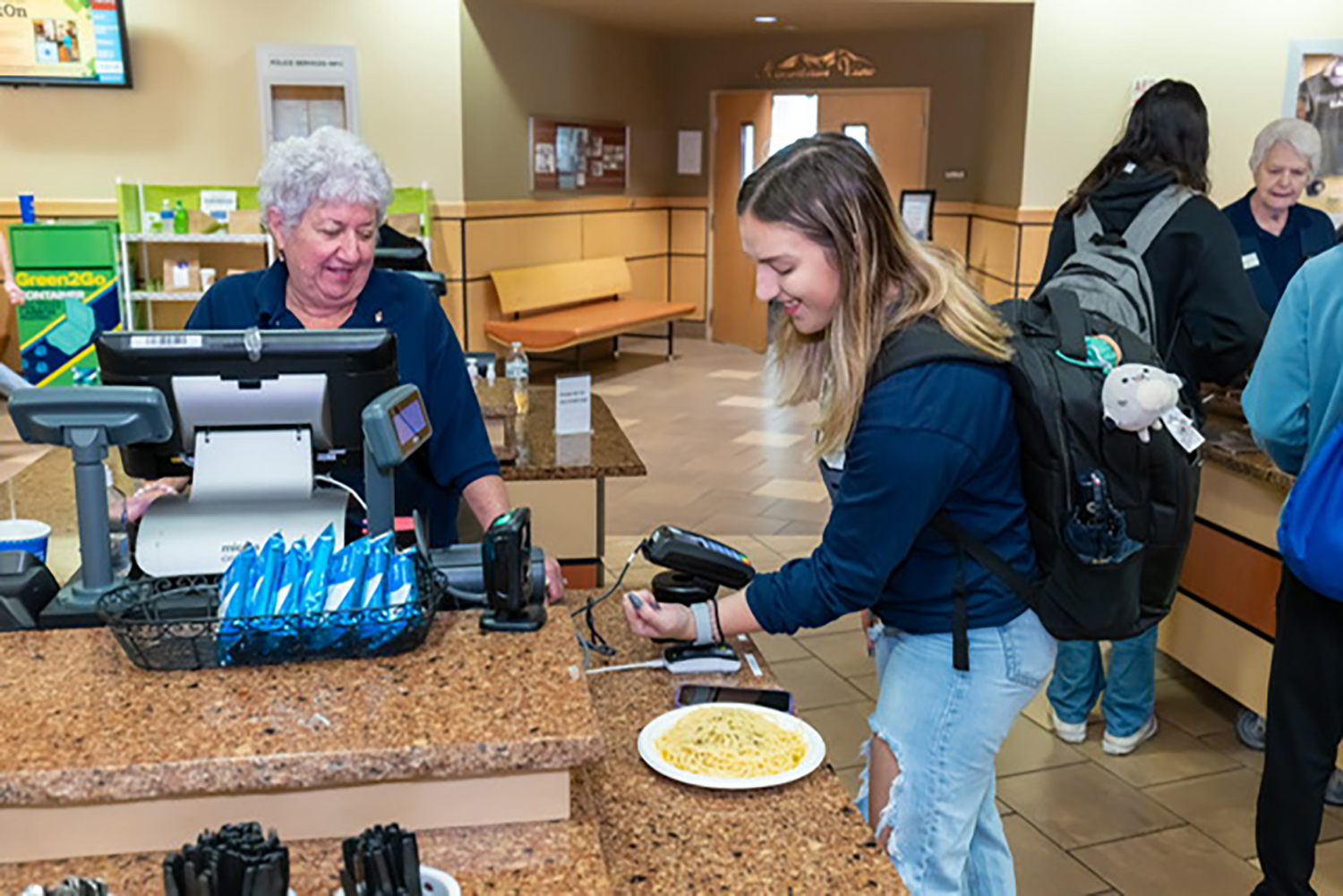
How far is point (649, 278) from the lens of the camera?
11258 millimetres

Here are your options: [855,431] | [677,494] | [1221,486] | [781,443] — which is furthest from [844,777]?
[781,443]

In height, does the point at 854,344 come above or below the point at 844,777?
above

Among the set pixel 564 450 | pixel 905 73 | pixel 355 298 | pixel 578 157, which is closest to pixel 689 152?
pixel 578 157

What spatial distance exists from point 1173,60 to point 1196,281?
6039mm

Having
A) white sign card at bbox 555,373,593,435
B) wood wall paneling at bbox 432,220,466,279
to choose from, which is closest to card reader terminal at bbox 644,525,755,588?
white sign card at bbox 555,373,593,435

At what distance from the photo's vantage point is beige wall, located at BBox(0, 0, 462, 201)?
7.57m

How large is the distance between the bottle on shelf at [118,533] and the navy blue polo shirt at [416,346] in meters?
0.38

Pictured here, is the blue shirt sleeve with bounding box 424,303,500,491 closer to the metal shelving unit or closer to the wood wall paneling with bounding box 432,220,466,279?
the metal shelving unit

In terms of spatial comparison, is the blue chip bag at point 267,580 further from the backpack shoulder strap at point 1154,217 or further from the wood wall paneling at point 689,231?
the wood wall paneling at point 689,231

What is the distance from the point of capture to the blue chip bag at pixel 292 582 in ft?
4.74

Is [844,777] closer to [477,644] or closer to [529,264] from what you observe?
[477,644]

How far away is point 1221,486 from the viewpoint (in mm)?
3439

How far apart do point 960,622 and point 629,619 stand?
20.6 inches

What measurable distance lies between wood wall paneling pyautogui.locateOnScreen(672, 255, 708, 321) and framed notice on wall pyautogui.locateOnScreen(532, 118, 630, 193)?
1.06 m
